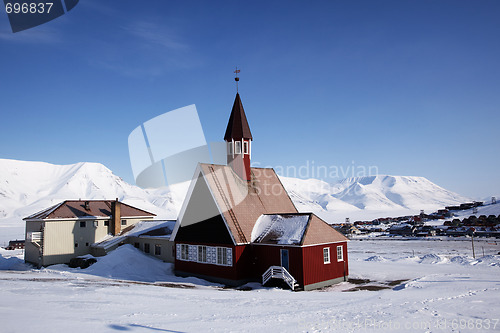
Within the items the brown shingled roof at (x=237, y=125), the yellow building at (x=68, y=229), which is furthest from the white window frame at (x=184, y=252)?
the yellow building at (x=68, y=229)

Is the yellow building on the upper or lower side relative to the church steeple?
lower

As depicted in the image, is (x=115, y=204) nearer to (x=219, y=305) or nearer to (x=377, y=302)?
(x=219, y=305)

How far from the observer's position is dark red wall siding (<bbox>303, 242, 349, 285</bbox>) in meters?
22.2

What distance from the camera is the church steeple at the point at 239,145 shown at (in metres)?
29.1

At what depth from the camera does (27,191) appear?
579ft

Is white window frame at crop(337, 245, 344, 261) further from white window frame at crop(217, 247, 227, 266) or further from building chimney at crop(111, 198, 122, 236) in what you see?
building chimney at crop(111, 198, 122, 236)

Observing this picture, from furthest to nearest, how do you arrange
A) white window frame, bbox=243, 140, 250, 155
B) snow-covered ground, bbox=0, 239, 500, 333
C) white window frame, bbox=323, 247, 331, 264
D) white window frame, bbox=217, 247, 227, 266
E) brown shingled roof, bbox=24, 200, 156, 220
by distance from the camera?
brown shingled roof, bbox=24, 200, 156, 220 < white window frame, bbox=243, 140, 250, 155 < white window frame, bbox=217, 247, 227, 266 < white window frame, bbox=323, 247, 331, 264 < snow-covered ground, bbox=0, 239, 500, 333

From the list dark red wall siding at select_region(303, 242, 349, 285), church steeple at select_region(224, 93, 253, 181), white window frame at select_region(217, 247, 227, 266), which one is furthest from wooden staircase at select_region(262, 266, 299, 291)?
church steeple at select_region(224, 93, 253, 181)

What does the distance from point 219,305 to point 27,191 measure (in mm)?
196524

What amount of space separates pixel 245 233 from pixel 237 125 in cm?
966

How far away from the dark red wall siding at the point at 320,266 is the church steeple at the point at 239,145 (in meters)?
8.80

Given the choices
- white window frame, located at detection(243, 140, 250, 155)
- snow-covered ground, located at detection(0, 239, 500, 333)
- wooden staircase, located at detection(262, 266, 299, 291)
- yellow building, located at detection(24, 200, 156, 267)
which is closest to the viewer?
snow-covered ground, located at detection(0, 239, 500, 333)

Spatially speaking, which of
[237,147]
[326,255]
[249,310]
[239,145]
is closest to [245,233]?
[326,255]

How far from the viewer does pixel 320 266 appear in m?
23.2
